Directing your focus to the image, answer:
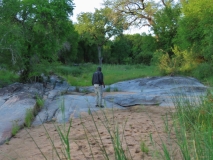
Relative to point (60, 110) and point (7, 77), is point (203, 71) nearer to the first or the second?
point (7, 77)

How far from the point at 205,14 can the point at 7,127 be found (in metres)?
17.1

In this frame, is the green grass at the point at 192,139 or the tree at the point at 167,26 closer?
the green grass at the point at 192,139

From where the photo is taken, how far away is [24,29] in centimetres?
1888

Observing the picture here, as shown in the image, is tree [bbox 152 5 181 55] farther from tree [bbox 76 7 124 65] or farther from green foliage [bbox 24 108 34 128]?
green foliage [bbox 24 108 34 128]

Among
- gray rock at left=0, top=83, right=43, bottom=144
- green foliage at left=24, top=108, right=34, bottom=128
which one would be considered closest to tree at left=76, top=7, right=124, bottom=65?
gray rock at left=0, top=83, right=43, bottom=144

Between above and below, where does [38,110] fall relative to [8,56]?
below

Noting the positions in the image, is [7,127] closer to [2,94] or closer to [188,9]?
[2,94]

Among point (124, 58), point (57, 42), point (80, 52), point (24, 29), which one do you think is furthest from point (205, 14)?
point (124, 58)

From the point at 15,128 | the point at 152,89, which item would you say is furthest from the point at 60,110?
the point at 152,89

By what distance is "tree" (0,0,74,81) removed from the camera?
17.6 m

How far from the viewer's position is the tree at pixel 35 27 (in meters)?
17.6

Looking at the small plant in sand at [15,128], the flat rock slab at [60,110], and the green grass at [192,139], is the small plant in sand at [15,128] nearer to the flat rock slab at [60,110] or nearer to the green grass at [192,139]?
the flat rock slab at [60,110]

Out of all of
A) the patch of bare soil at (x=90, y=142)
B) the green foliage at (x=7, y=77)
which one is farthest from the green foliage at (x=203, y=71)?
the patch of bare soil at (x=90, y=142)

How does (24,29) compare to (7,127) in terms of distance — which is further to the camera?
(24,29)
